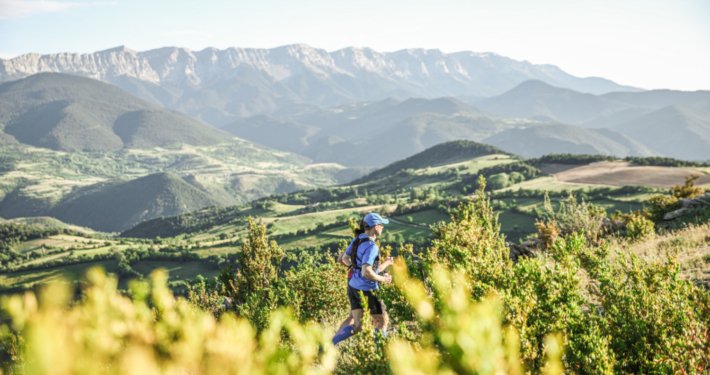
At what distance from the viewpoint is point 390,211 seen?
12631 centimetres

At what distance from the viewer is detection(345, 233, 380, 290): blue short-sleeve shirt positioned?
31.9ft

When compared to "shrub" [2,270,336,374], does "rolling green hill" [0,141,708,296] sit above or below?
below

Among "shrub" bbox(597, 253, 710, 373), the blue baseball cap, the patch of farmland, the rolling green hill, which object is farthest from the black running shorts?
the patch of farmland

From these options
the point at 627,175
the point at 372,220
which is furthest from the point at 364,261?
the point at 627,175

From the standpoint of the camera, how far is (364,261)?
31.8 feet

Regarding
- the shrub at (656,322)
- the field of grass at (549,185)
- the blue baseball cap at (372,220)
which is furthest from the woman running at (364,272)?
the field of grass at (549,185)

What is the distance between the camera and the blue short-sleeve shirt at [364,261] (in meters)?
9.72

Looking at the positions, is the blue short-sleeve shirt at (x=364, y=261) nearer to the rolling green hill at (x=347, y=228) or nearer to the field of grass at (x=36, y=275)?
the rolling green hill at (x=347, y=228)

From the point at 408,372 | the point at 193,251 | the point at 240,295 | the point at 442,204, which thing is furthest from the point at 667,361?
the point at 193,251

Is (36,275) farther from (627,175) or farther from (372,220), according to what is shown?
(627,175)

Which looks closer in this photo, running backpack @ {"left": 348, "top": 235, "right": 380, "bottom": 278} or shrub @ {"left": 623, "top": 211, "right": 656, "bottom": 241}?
running backpack @ {"left": 348, "top": 235, "right": 380, "bottom": 278}

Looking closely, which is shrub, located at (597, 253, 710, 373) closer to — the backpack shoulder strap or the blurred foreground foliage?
the blurred foreground foliage

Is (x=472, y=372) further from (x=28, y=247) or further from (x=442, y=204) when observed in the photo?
(x=28, y=247)

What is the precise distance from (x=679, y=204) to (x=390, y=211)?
337 feet
